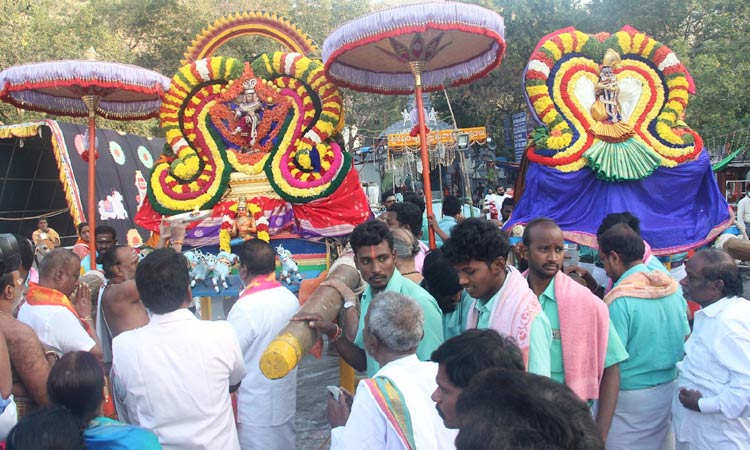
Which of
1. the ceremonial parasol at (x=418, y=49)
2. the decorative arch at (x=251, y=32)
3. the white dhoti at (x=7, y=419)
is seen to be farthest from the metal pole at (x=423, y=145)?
the white dhoti at (x=7, y=419)

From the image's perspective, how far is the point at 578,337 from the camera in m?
2.39

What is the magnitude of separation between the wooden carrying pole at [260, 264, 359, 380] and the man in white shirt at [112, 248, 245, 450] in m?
0.26

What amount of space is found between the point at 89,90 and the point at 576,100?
19.2ft

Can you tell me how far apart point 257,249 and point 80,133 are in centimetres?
986

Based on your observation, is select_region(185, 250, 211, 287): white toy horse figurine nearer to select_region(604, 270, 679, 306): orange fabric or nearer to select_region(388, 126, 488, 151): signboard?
select_region(604, 270, 679, 306): orange fabric

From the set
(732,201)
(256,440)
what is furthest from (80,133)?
(732,201)

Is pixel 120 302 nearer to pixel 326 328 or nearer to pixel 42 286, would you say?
pixel 42 286

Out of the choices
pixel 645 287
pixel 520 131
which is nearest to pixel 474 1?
pixel 520 131

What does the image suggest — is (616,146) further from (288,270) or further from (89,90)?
(89,90)

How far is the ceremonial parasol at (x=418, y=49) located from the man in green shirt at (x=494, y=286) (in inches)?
132

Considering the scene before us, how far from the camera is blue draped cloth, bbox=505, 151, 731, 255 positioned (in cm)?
642

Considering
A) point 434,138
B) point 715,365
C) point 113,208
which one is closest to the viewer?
point 715,365

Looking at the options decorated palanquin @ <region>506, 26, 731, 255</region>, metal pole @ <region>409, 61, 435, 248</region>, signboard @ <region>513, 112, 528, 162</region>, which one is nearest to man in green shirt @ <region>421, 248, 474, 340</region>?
metal pole @ <region>409, 61, 435, 248</region>

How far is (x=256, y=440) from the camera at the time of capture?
9.64 feet
